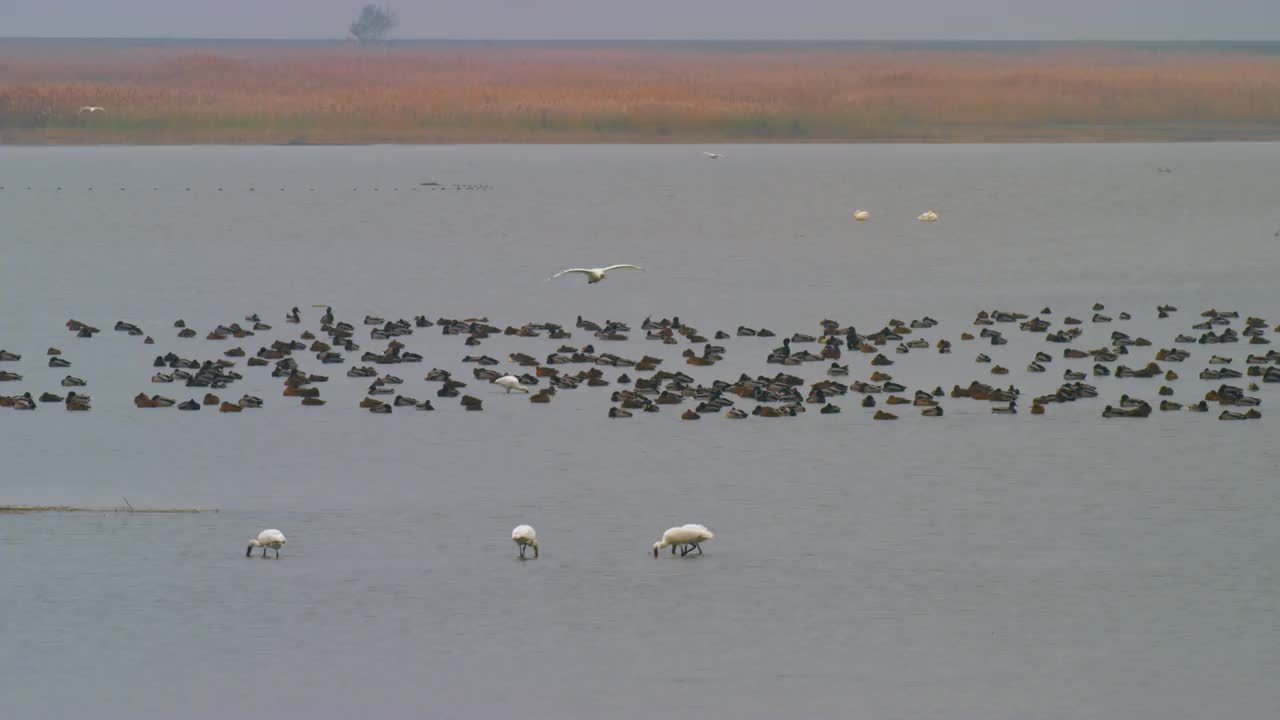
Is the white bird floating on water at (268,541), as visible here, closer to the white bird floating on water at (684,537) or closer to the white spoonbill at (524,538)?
the white spoonbill at (524,538)

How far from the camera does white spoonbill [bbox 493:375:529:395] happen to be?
39469 millimetres

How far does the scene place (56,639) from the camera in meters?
22.1

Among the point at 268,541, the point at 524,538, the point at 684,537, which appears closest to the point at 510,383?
the point at 524,538

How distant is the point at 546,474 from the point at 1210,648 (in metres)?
12.7

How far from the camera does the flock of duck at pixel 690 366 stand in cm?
3722

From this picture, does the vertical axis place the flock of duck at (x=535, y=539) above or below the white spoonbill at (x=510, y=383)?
below

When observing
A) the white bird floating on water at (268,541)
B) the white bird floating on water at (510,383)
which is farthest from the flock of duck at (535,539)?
the white bird floating on water at (510,383)

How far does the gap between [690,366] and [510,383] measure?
15.4ft

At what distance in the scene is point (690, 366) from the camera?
42188 mm

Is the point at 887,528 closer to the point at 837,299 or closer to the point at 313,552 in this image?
the point at 313,552

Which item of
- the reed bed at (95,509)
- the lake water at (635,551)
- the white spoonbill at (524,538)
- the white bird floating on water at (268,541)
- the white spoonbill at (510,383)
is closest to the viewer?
the lake water at (635,551)

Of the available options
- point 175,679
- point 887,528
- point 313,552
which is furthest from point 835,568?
point 175,679

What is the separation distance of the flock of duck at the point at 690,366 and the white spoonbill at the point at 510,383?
0.12 ft

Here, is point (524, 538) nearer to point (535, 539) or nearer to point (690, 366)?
point (535, 539)
